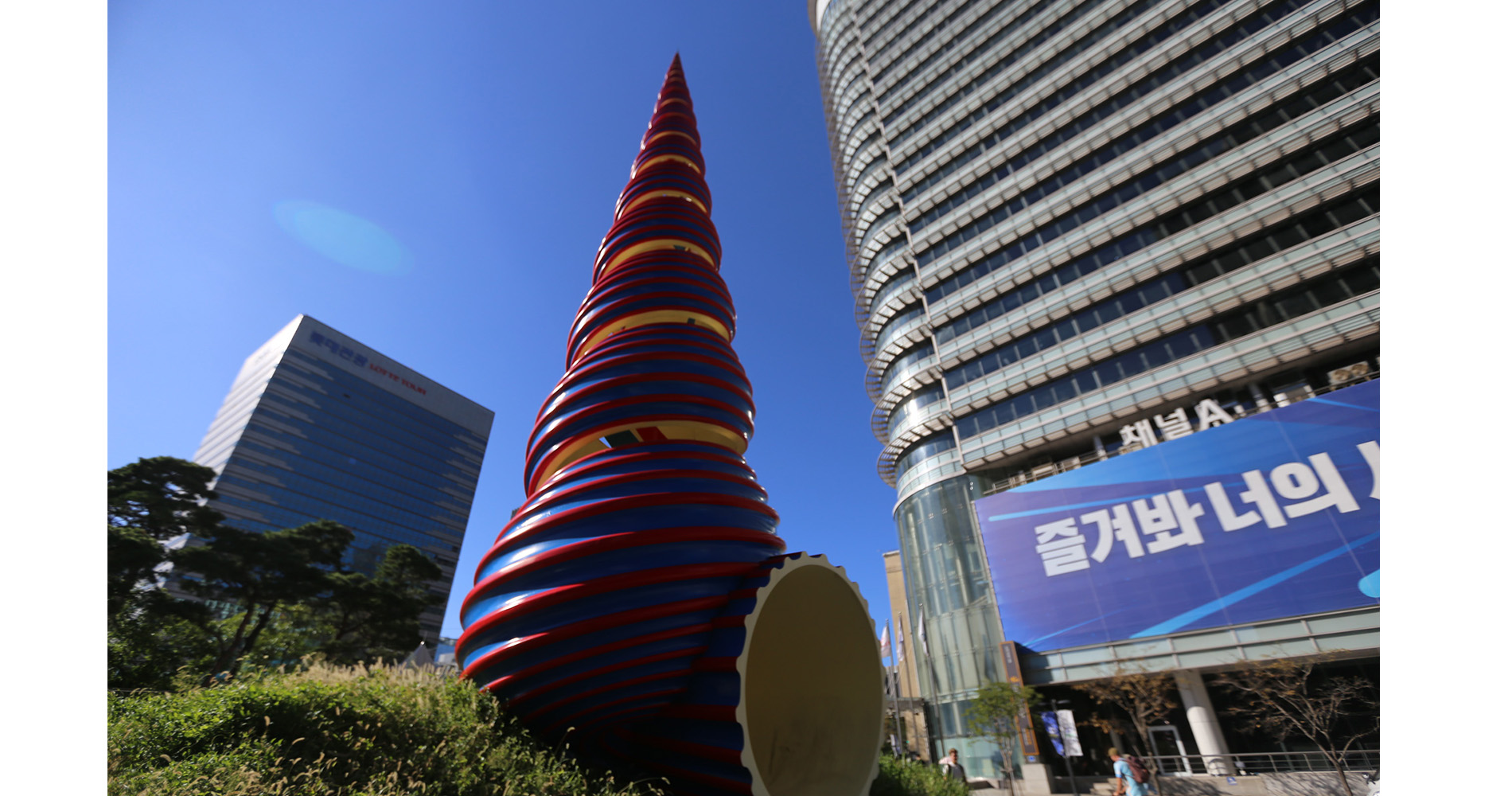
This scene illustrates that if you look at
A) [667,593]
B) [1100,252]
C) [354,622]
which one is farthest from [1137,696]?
[354,622]

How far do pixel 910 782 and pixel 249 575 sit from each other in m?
29.7

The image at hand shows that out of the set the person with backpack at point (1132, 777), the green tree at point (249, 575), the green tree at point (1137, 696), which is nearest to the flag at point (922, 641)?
the green tree at point (1137, 696)

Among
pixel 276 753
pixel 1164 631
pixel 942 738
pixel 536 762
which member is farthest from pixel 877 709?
pixel 942 738

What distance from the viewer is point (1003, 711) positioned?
21953mm

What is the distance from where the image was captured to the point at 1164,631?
21.9 metres

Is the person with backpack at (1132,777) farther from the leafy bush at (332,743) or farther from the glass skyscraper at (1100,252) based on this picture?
the glass skyscraper at (1100,252)

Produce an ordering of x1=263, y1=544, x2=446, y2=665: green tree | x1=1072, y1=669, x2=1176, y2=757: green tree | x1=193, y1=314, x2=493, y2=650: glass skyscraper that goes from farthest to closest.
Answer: x1=193, y1=314, x2=493, y2=650: glass skyscraper < x1=263, y1=544, x2=446, y2=665: green tree < x1=1072, y1=669, x2=1176, y2=757: green tree

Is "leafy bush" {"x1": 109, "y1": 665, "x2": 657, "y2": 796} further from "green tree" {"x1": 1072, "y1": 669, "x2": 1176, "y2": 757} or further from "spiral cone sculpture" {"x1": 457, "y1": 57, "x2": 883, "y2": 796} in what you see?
"green tree" {"x1": 1072, "y1": 669, "x2": 1176, "y2": 757}

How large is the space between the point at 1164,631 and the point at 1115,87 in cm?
2921

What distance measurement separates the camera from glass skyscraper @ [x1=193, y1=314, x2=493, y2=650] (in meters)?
77.1

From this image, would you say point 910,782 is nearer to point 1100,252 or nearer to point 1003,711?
point 1003,711

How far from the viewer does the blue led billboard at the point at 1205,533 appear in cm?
1973

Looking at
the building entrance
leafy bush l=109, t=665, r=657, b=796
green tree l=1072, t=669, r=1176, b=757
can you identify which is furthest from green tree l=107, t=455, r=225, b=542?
the building entrance

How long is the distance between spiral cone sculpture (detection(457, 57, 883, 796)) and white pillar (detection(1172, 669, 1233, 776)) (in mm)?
19145
